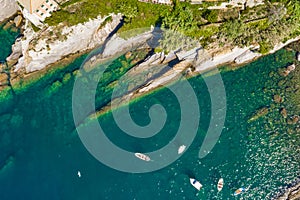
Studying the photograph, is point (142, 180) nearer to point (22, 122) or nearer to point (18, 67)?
point (22, 122)

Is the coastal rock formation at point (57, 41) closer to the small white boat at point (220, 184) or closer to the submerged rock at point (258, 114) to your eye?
the submerged rock at point (258, 114)

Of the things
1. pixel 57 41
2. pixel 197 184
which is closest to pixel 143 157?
pixel 197 184

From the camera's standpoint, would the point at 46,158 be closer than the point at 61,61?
Yes

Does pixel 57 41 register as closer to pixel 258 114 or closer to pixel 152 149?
pixel 152 149

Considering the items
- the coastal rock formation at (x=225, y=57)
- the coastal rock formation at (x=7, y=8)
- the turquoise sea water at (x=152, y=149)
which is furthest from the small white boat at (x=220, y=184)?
the coastal rock formation at (x=7, y=8)

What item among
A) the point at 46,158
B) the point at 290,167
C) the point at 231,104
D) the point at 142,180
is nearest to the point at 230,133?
the point at 231,104

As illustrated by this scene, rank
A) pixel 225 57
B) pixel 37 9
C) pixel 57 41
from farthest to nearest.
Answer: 1. pixel 225 57
2. pixel 57 41
3. pixel 37 9

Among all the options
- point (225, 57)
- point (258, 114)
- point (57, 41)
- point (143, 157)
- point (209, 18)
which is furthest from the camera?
point (225, 57)
